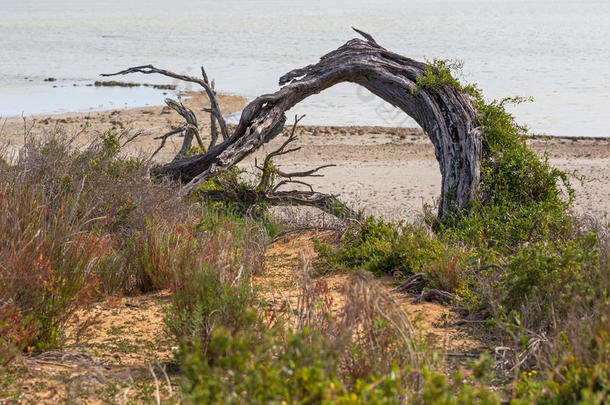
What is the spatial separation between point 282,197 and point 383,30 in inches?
1652

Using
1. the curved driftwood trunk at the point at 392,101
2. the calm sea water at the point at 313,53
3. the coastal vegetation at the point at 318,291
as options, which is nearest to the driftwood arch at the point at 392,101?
the curved driftwood trunk at the point at 392,101

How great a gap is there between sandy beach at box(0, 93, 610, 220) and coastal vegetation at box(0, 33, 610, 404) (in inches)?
194

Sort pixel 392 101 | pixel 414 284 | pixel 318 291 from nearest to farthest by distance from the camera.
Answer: pixel 318 291 < pixel 414 284 < pixel 392 101

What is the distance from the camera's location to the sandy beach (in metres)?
14.6

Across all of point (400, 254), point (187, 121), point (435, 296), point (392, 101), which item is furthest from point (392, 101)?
point (435, 296)

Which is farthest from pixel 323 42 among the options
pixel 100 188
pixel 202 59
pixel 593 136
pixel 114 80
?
pixel 100 188

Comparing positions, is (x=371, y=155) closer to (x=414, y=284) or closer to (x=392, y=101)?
(x=392, y=101)

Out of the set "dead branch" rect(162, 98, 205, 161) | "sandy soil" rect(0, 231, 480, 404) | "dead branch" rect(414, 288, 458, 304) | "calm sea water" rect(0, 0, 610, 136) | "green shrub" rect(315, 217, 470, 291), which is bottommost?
"sandy soil" rect(0, 231, 480, 404)

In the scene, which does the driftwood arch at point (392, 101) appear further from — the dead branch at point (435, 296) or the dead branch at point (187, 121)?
the dead branch at point (435, 296)

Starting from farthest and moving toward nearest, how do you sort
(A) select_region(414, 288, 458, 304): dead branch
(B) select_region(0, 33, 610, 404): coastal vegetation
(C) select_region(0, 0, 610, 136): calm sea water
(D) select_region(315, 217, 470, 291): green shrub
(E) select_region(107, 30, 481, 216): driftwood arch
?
(C) select_region(0, 0, 610, 136): calm sea water
(E) select_region(107, 30, 481, 216): driftwood arch
(D) select_region(315, 217, 470, 291): green shrub
(A) select_region(414, 288, 458, 304): dead branch
(B) select_region(0, 33, 610, 404): coastal vegetation

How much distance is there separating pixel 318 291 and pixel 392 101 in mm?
5287

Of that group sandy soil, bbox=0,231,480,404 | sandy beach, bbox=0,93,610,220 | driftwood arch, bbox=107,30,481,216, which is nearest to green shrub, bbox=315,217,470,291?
sandy soil, bbox=0,231,480,404

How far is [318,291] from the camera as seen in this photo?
4703 mm

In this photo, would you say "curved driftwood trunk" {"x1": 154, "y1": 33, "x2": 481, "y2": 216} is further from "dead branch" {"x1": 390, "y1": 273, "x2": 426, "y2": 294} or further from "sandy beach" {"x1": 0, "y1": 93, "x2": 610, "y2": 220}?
"sandy beach" {"x1": 0, "y1": 93, "x2": 610, "y2": 220}
